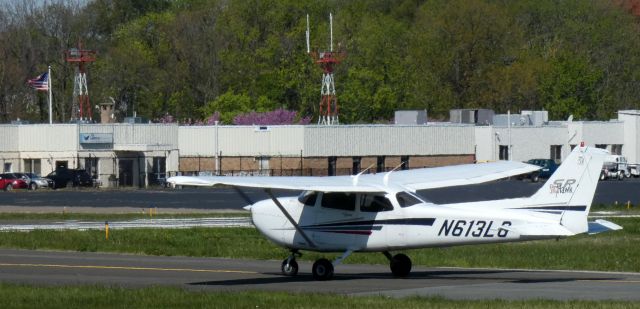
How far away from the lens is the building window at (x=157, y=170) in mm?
88250

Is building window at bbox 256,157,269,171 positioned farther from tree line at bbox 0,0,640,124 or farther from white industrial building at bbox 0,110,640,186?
tree line at bbox 0,0,640,124

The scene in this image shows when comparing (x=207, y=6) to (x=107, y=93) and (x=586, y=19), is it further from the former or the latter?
(x=586, y=19)

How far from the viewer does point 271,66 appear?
12244 cm

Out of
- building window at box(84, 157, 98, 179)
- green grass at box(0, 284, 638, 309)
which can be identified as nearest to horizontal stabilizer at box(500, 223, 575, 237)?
green grass at box(0, 284, 638, 309)

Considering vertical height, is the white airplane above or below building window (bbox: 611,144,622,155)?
above

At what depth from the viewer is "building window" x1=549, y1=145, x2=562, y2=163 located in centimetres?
10081

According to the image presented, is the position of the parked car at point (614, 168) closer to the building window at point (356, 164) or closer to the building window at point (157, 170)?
the building window at point (356, 164)

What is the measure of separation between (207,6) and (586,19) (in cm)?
3927

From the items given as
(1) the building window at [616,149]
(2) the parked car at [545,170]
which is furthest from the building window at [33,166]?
(1) the building window at [616,149]

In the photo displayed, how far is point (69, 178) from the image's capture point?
272ft

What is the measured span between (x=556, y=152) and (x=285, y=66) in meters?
29.6

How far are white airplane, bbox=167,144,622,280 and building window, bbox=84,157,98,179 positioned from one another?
61.8m

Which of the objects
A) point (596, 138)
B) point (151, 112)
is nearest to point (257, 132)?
point (596, 138)

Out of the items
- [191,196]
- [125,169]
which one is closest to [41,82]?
[125,169]
